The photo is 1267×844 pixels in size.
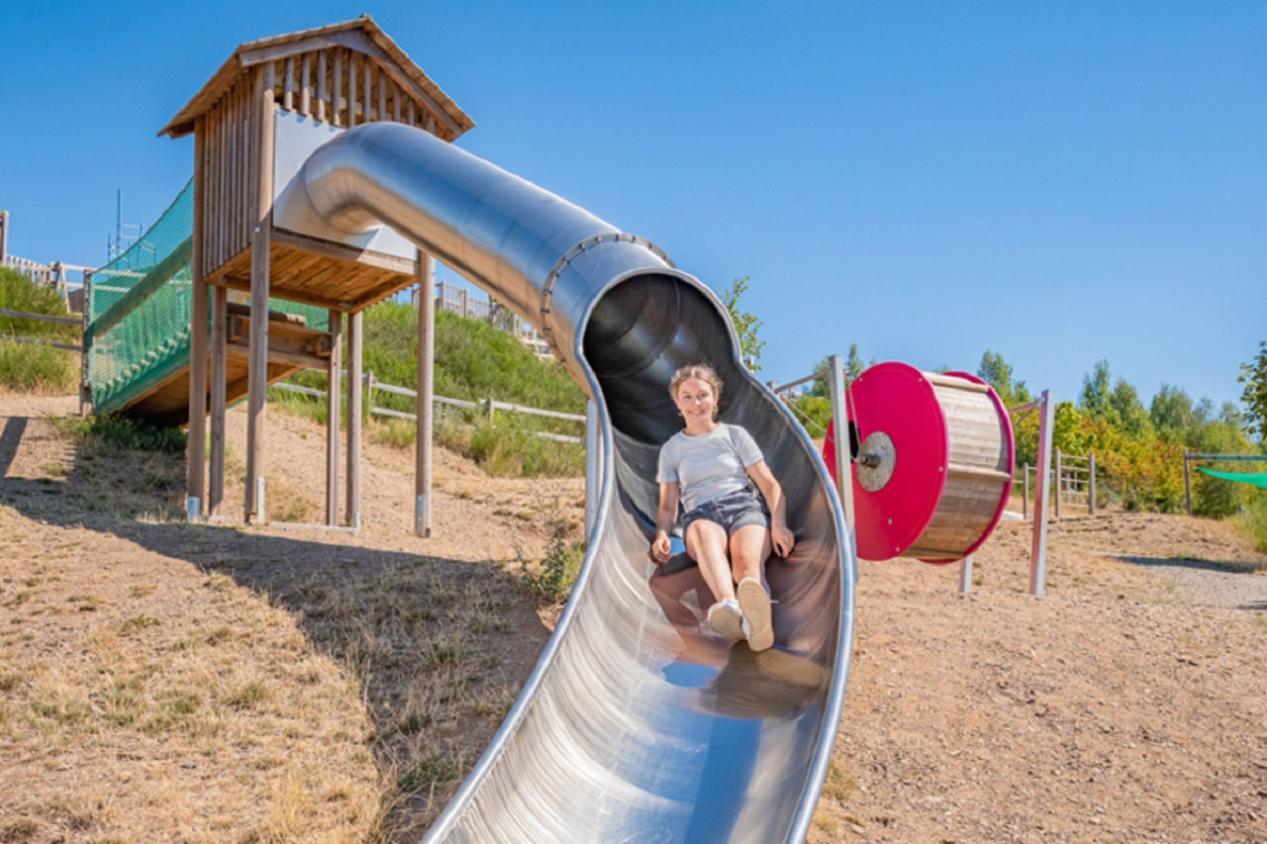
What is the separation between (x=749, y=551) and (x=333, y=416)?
7340 mm

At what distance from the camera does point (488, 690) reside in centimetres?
492

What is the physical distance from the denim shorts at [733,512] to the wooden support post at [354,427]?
6.11 metres

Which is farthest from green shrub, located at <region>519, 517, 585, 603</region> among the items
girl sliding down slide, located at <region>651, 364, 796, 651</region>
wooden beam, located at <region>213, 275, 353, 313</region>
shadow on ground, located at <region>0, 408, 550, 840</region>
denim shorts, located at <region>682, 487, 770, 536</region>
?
wooden beam, located at <region>213, 275, 353, 313</region>

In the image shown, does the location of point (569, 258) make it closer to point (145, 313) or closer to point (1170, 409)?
point (145, 313)

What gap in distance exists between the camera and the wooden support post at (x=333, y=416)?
33.9 ft

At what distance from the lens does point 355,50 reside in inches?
372

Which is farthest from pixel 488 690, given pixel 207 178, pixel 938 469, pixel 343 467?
pixel 343 467

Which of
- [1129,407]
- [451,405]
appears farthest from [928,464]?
[1129,407]

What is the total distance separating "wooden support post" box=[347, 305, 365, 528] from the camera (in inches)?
400

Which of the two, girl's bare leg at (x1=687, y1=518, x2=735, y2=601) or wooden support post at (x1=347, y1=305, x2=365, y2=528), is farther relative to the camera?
wooden support post at (x1=347, y1=305, x2=365, y2=528)

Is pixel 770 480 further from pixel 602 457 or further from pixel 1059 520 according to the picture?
pixel 1059 520

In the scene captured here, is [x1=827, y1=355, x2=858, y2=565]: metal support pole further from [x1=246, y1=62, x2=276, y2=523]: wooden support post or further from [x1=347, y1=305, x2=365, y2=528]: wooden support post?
[x1=347, y1=305, x2=365, y2=528]: wooden support post

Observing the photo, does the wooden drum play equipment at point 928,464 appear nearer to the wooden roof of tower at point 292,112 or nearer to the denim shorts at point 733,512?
the denim shorts at point 733,512

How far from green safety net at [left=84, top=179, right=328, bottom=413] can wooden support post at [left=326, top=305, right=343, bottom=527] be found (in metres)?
0.22
